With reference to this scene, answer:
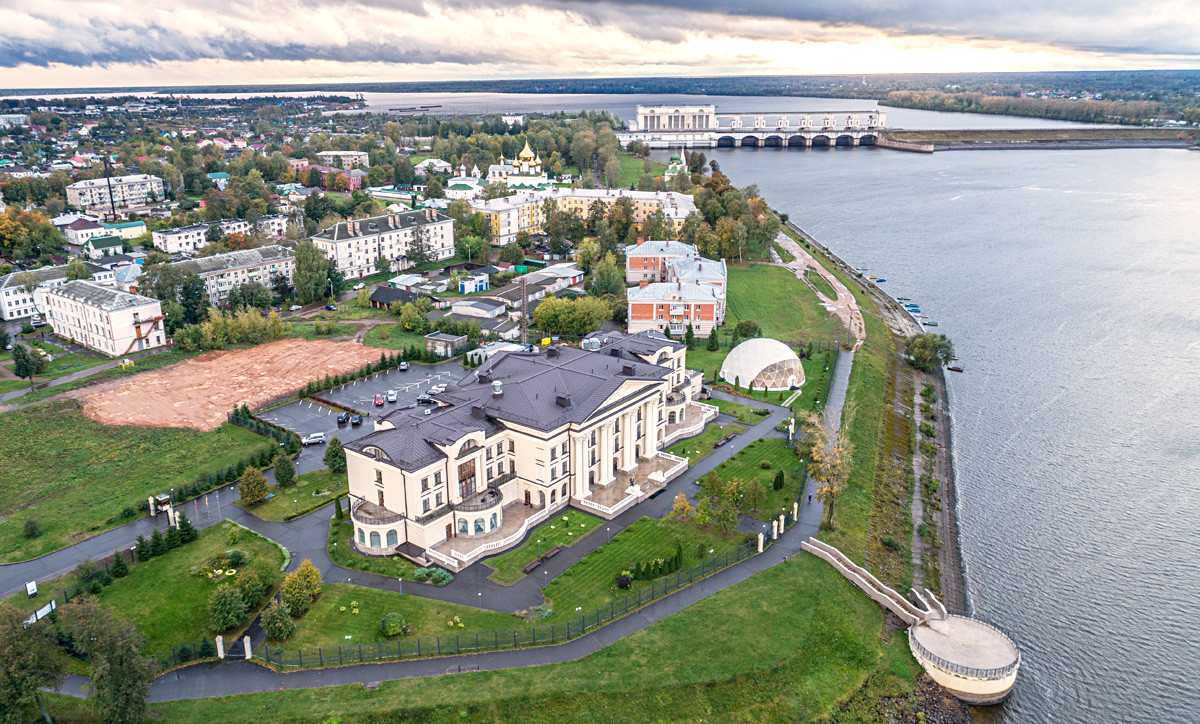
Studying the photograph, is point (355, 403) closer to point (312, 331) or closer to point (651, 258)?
point (312, 331)

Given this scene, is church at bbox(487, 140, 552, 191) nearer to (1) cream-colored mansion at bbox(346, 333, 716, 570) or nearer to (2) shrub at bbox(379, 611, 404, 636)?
(1) cream-colored mansion at bbox(346, 333, 716, 570)

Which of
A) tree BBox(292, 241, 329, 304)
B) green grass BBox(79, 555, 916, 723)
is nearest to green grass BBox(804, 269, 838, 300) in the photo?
green grass BBox(79, 555, 916, 723)

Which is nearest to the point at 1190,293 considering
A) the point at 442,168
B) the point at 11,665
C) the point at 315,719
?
the point at 315,719

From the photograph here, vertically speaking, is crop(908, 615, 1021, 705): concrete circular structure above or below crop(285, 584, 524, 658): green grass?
below

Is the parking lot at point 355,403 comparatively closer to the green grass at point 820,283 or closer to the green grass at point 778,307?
the green grass at point 778,307

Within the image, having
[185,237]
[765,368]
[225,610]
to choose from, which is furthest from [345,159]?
[225,610]
